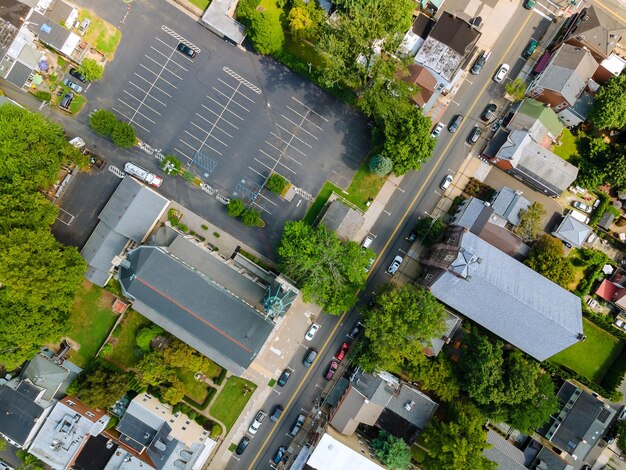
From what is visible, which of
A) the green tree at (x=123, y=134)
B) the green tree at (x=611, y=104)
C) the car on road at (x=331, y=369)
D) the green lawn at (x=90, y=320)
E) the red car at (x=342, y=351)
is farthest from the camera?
the green lawn at (x=90, y=320)

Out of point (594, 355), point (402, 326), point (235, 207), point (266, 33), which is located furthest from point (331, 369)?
point (266, 33)

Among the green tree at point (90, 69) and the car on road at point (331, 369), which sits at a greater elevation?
the green tree at point (90, 69)

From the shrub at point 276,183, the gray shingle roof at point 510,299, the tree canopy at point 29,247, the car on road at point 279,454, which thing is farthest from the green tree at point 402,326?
the tree canopy at point 29,247

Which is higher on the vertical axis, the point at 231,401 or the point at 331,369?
the point at 331,369

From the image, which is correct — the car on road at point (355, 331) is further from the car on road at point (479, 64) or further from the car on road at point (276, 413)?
the car on road at point (479, 64)

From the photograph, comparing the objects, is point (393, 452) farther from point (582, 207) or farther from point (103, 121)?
point (103, 121)

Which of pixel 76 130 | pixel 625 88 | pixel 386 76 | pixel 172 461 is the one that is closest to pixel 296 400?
pixel 172 461
